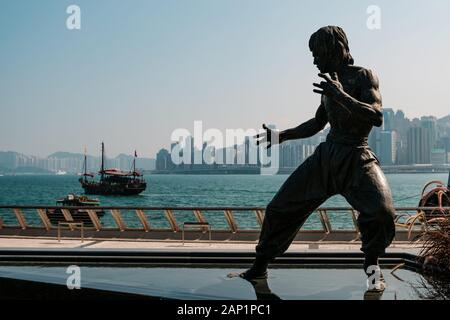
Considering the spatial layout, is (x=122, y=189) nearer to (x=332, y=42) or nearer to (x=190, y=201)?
(x=190, y=201)

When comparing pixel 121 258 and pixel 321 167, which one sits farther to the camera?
pixel 121 258

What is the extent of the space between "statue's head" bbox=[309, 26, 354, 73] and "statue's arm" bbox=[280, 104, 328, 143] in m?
0.46

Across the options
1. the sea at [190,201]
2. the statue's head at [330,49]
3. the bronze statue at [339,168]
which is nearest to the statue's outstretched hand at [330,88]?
the bronze statue at [339,168]

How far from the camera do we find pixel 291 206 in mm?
5305

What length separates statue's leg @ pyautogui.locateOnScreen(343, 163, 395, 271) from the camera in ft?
15.5

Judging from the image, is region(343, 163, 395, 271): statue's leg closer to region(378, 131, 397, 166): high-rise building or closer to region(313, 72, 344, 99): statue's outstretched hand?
region(313, 72, 344, 99): statue's outstretched hand

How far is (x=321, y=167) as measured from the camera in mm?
5250

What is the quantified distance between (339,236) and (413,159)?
341 feet

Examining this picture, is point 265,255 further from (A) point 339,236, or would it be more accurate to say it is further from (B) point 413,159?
(B) point 413,159

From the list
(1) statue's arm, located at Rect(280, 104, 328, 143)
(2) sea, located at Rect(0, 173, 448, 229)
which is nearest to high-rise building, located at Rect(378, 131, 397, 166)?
(2) sea, located at Rect(0, 173, 448, 229)

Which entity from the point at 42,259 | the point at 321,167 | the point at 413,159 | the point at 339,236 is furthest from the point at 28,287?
the point at 413,159

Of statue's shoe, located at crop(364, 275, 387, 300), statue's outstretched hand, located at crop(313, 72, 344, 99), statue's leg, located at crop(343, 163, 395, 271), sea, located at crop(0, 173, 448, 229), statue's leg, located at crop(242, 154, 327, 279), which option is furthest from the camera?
sea, located at crop(0, 173, 448, 229)

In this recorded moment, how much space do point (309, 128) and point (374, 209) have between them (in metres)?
1.26

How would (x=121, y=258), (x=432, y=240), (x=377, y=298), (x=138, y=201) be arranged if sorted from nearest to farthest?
1. (x=377, y=298)
2. (x=432, y=240)
3. (x=121, y=258)
4. (x=138, y=201)
